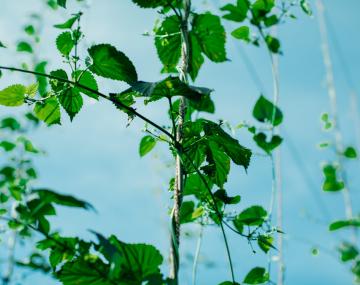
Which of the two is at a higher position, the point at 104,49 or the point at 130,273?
the point at 104,49

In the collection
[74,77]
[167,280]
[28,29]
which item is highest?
[28,29]

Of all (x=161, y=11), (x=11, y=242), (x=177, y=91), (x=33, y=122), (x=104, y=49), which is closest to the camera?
(x=177, y=91)

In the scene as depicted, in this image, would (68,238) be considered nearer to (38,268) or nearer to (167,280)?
(38,268)

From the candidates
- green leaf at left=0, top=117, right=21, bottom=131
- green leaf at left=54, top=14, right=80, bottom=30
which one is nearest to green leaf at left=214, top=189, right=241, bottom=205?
green leaf at left=54, top=14, right=80, bottom=30

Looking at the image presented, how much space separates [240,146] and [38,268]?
465 millimetres

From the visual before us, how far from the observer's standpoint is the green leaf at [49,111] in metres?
1.03

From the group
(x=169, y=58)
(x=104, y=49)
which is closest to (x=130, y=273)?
(x=104, y=49)

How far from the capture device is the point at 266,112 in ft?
4.99

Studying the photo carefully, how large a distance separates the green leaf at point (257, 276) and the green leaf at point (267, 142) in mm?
473

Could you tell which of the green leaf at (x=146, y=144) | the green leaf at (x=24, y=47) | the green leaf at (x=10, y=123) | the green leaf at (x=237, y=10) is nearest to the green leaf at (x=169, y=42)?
the green leaf at (x=146, y=144)

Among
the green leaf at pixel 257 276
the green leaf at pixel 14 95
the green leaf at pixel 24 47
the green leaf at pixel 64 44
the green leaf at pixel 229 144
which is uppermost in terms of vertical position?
the green leaf at pixel 24 47

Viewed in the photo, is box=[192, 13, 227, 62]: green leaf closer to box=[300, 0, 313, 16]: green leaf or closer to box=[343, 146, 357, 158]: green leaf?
box=[300, 0, 313, 16]: green leaf

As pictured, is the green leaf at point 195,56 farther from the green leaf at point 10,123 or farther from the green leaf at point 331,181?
the green leaf at point 10,123

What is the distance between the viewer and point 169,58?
1.15 m
